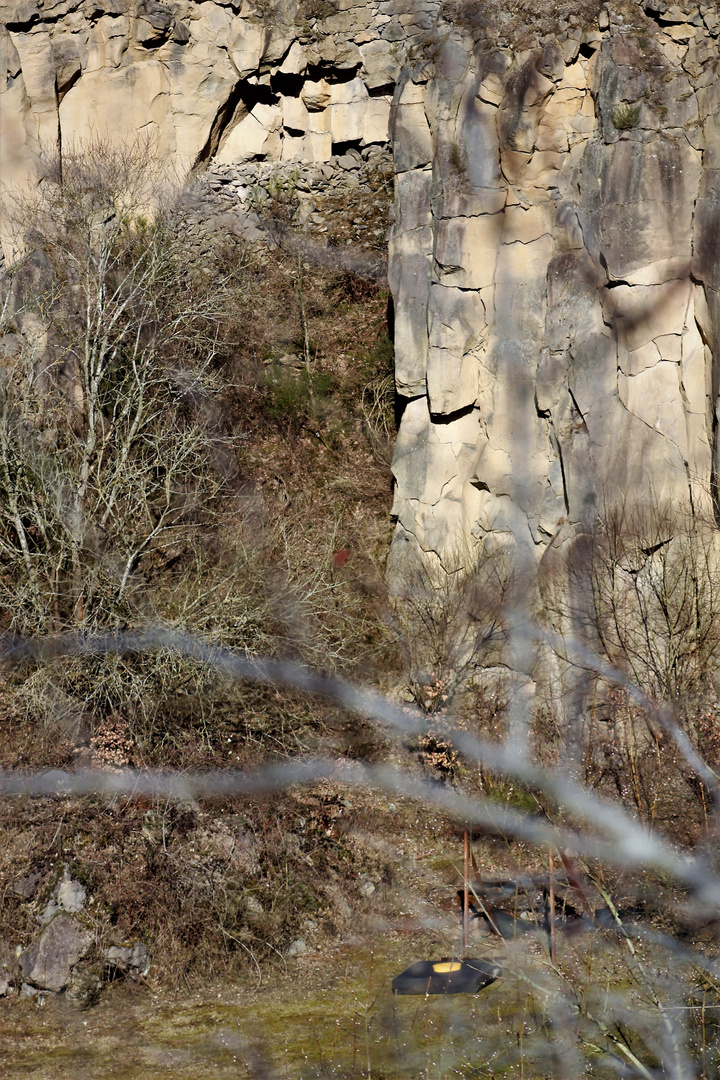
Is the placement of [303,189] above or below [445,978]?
above

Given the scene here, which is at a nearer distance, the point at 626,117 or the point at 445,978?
the point at 445,978

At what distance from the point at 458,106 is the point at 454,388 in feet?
15.3

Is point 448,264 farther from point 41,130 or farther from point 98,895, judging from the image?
point 98,895

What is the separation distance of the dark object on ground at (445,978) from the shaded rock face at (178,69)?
15.9 meters

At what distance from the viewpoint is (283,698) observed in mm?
16688

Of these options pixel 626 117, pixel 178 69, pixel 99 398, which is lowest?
pixel 99 398

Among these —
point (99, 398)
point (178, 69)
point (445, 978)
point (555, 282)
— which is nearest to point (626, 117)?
point (555, 282)

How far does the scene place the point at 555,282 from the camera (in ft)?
57.6

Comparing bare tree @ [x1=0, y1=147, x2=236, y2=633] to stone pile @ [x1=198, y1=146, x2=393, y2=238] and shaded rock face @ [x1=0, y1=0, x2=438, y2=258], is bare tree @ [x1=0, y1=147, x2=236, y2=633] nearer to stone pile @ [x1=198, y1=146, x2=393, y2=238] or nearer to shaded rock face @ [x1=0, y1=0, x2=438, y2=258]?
shaded rock face @ [x1=0, y1=0, x2=438, y2=258]

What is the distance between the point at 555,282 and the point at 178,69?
943cm

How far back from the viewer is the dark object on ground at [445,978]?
11.9m

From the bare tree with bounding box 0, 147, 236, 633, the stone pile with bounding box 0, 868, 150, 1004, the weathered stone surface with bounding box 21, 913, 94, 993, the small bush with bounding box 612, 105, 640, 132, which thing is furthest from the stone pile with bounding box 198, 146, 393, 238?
the weathered stone surface with bounding box 21, 913, 94, 993

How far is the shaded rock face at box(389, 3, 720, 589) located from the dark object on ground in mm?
7050

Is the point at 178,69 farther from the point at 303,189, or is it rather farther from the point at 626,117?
the point at 626,117
